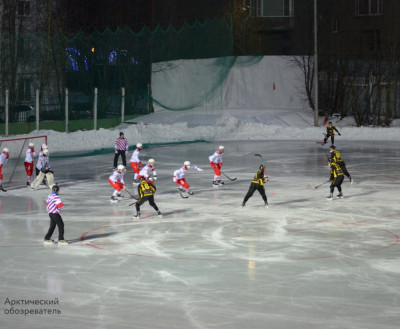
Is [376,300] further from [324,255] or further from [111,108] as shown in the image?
[111,108]

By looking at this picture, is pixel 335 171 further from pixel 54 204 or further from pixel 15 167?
pixel 15 167

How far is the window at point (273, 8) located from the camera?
179 ft

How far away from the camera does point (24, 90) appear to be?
35.8 m

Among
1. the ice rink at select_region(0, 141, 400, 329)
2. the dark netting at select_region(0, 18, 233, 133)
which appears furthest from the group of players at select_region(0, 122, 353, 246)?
the dark netting at select_region(0, 18, 233, 133)

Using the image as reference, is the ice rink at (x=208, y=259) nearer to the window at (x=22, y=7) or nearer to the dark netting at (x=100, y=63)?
the dark netting at (x=100, y=63)

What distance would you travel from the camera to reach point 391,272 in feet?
42.4

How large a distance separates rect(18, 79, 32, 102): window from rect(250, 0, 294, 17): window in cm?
2302

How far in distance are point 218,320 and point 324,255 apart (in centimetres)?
446

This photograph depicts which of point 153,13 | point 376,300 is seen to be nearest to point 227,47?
point 153,13

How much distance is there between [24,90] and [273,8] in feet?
80.8

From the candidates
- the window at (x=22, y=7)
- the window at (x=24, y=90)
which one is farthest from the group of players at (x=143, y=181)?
the window at (x=22, y=7)

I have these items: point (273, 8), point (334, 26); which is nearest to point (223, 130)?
point (334, 26)

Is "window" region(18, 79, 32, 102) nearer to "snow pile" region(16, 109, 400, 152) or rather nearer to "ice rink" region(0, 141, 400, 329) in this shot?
"snow pile" region(16, 109, 400, 152)

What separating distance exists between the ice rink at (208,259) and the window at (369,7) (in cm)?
3000
